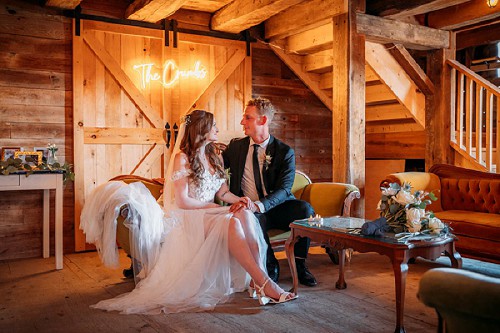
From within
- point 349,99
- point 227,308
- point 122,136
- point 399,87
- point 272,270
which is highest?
Result: point 399,87

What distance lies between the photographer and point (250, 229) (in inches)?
128

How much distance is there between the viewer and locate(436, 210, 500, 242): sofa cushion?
3.67 m

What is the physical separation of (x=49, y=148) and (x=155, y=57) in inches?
60.5

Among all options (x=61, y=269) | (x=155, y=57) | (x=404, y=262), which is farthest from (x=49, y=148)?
(x=404, y=262)

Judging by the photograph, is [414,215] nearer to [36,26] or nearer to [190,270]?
[190,270]

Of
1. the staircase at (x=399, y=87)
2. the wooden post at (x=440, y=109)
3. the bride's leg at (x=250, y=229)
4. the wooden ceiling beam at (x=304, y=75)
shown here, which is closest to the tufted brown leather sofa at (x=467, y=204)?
the wooden post at (x=440, y=109)

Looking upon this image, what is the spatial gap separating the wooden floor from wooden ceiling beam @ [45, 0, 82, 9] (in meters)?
2.43

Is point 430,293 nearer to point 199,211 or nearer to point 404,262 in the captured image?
point 404,262

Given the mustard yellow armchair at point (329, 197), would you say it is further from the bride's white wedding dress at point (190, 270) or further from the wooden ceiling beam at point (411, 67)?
the wooden ceiling beam at point (411, 67)

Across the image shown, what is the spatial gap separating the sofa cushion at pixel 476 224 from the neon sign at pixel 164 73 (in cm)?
307

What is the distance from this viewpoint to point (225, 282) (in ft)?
10.7

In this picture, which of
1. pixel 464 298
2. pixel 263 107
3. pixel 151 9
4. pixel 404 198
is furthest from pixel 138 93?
pixel 464 298

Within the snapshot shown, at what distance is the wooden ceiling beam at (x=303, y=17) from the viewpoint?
15.5 feet

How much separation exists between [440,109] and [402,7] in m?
1.38
